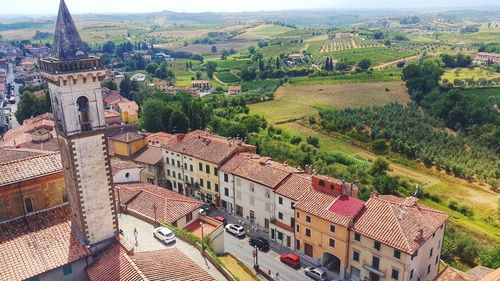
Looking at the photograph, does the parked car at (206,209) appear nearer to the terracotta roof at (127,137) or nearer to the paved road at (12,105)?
the terracotta roof at (127,137)

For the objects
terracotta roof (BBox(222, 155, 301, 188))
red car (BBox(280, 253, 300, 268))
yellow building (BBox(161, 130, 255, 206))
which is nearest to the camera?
red car (BBox(280, 253, 300, 268))

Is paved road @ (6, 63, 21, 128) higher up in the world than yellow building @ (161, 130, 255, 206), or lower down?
lower down

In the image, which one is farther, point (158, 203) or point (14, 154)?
point (14, 154)

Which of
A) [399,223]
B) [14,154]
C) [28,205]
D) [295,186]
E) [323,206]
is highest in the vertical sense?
[28,205]

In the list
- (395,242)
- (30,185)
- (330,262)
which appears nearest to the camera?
(30,185)

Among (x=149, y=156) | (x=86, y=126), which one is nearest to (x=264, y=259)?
(x=86, y=126)

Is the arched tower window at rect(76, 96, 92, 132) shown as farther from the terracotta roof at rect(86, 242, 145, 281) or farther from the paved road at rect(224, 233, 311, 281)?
the paved road at rect(224, 233, 311, 281)

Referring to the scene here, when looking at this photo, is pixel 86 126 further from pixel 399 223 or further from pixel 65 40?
pixel 399 223

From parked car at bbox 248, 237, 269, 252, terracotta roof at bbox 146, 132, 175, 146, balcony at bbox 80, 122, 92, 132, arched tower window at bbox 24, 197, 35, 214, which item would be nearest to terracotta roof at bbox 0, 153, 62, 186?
arched tower window at bbox 24, 197, 35, 214

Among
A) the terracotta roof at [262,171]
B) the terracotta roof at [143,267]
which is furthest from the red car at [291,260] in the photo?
the terracotta roof at [143,267]
